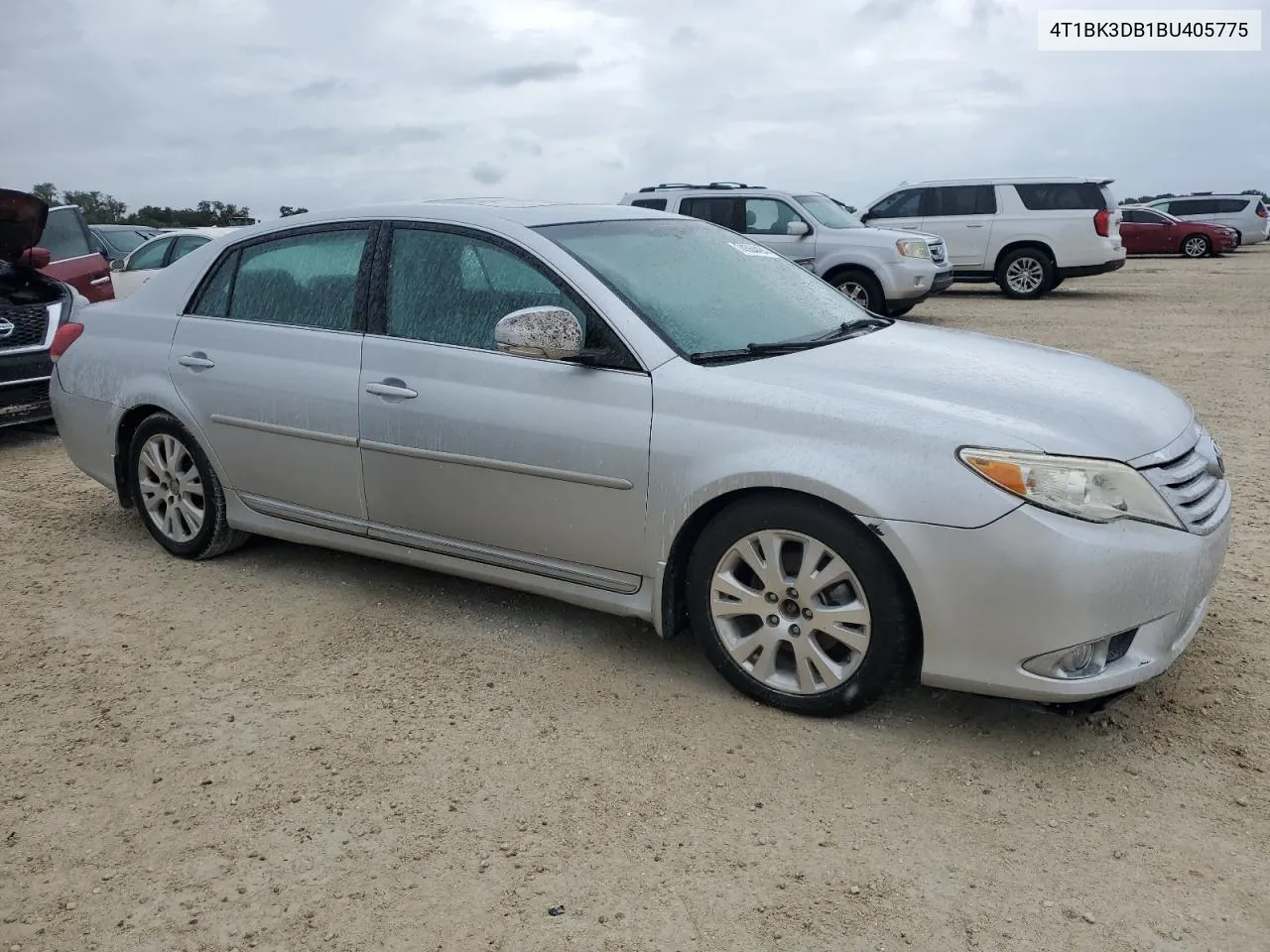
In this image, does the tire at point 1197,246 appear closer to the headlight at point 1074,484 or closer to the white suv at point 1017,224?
the white suv at point 1017,224

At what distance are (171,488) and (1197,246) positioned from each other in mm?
31477

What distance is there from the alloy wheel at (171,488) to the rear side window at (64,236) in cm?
610

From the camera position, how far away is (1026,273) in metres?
18.9

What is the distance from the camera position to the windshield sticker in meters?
4.86

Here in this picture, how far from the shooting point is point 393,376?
4.42 meters

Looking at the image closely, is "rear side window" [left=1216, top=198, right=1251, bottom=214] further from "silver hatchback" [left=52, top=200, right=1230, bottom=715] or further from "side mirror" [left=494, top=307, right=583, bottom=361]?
"side mirror" [left=494, top=307, right=583, bottom=361]

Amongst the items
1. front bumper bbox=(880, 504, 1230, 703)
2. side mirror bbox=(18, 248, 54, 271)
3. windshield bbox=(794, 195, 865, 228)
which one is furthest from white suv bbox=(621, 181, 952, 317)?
front bumper bbox=(880, 504, 1230, 703)

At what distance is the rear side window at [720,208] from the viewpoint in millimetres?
15453

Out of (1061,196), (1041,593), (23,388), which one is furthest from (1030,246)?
(1041,593)

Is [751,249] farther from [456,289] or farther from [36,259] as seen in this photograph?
[36,259]

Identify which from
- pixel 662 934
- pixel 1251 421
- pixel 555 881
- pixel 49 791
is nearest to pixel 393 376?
pixel 49 791

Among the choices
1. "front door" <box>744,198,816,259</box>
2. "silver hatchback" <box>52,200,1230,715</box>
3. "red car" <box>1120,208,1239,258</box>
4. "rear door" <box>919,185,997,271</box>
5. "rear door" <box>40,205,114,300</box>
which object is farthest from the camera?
"red car" <box>1120,208,1239,258</box>

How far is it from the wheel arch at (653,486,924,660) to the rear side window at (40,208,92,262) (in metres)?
8.66

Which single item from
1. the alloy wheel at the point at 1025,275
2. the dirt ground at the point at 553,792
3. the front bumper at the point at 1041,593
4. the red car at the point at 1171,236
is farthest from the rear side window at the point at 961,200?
the front bumper at the point at 1041,593
